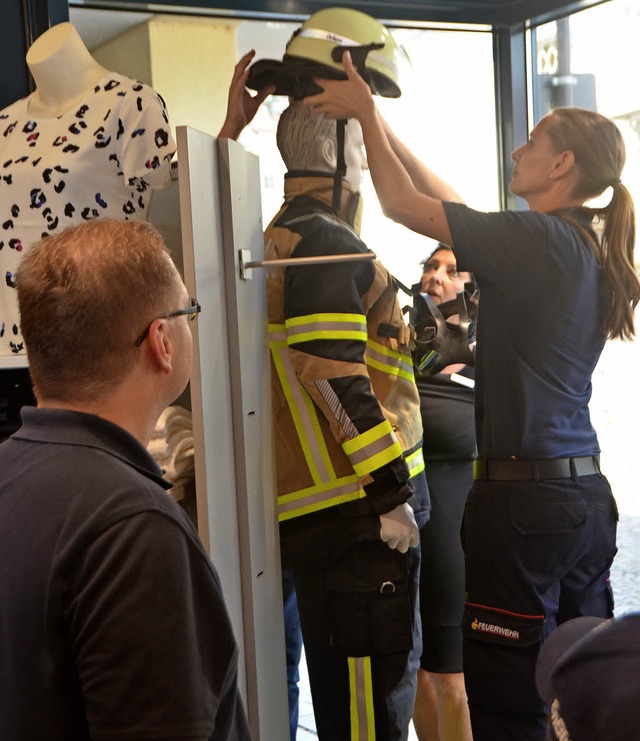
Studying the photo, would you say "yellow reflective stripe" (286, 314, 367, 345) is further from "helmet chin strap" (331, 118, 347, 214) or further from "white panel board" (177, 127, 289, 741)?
"helmet chin strap" (331, 118, 347, 214)

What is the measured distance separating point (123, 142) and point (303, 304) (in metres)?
0.48

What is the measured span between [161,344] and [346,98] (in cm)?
121

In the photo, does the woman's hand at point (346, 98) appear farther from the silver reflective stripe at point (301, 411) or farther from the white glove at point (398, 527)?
the white glove at point (398, 527)

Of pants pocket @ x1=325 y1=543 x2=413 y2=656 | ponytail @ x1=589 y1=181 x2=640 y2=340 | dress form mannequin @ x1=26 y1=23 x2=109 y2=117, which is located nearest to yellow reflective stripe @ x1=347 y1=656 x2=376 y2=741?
pants pocket @ x1=325 y1=543 x2=413 y2=656

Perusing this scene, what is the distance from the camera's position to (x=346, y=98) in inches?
85.0

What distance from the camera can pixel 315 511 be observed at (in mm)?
2186

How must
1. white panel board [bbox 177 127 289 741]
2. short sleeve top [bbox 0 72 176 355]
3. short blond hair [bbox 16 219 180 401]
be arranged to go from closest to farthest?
short blond hair [bbox 16 219 180 401], white panel board [bbox 177 127 289 741], short sleeve top [bbox 0 72 176 355]

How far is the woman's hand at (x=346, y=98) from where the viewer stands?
2.15m

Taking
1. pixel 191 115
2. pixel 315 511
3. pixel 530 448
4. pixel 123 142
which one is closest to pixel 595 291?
pixel 530 448

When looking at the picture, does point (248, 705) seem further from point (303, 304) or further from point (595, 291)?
point (595, 291)

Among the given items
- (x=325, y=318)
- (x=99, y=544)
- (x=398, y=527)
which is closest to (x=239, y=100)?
(x=325, y=318)

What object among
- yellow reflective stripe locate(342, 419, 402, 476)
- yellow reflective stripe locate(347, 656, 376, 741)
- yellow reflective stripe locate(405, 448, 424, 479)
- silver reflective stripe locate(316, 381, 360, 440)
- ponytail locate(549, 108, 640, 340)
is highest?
ponytail locate(549, 108, 640, 340)

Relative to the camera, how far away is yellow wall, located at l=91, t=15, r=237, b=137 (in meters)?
2.88

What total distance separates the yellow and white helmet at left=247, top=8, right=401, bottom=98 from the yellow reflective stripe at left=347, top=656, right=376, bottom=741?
1.22 meters
